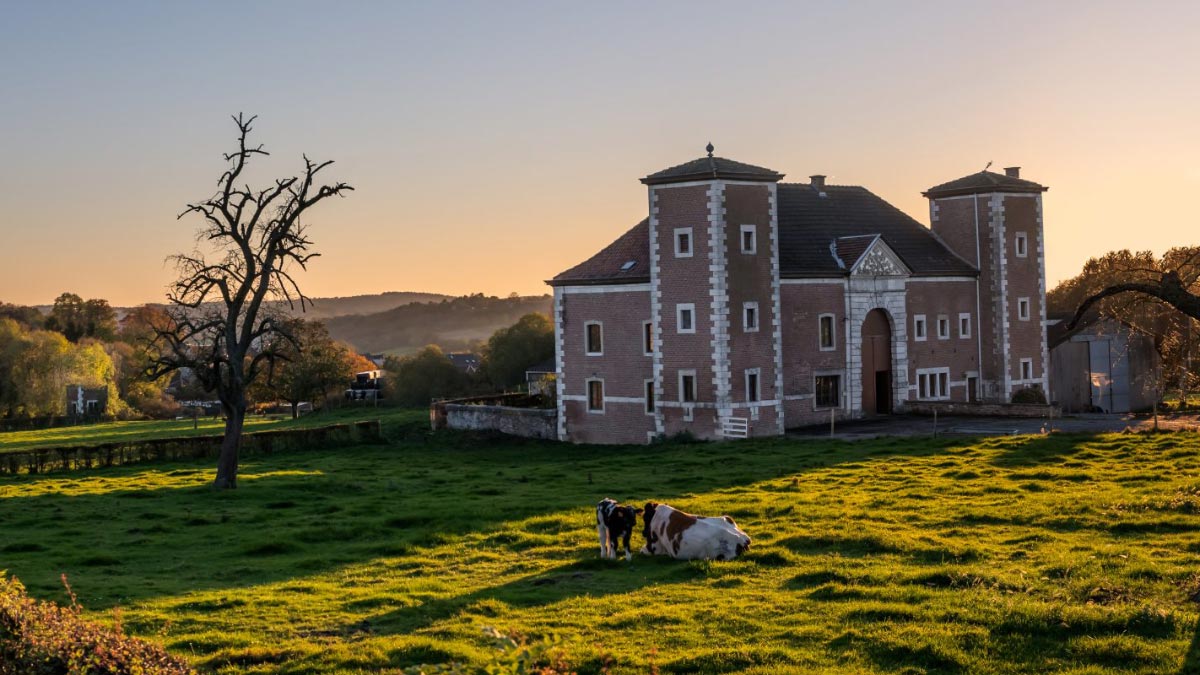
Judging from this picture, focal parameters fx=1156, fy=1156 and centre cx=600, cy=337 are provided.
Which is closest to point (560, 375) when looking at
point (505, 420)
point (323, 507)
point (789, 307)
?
point (505, 420)

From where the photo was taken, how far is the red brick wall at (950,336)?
2108 inches

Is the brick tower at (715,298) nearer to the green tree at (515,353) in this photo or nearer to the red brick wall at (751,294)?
the red brick wall at (751,294)

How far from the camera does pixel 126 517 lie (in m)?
27.9

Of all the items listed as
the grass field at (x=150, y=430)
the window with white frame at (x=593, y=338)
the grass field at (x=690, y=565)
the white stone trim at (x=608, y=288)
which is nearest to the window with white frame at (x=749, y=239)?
the white stone trim at (x=608, y=288)

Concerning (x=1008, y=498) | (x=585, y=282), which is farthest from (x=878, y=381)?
(x=1008, y=498)

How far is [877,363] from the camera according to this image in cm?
5234

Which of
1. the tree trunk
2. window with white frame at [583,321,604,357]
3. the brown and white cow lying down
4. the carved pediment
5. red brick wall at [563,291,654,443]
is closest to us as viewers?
the brown and white cow lying down

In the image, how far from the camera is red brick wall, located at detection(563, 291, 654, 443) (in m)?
49.1

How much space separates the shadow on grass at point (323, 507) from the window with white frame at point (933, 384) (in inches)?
571

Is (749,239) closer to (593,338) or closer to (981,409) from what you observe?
(593,338)

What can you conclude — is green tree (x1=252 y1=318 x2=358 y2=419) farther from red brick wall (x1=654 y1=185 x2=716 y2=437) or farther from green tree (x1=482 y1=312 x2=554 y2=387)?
red brick wall (x1=654 y1=185 x2=716 y2=437)

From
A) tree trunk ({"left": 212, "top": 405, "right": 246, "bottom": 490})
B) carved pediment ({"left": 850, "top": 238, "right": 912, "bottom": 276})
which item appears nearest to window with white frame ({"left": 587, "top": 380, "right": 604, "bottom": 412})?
carved pediment ({"left": 850, "top": 238, "right": 912, "bottom": 276})

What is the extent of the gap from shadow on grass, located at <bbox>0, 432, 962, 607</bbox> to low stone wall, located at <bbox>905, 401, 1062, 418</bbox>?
35.1 feet

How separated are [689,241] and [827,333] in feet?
27.9
